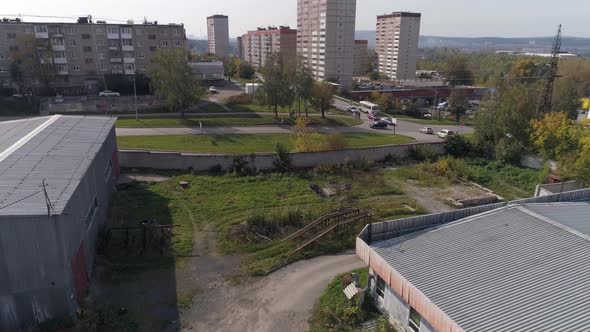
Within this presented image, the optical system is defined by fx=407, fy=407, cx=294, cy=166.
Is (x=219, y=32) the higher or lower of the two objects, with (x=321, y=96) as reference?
higher

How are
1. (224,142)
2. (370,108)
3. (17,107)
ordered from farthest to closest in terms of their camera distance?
(370,108), (17,107), (224,142)

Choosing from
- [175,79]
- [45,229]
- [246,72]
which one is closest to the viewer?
[45,229]

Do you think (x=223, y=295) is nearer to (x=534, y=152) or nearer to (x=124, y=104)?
(x=534, y=152)

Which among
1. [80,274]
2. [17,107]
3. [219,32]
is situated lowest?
[80,274]

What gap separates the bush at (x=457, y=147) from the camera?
33.8 m

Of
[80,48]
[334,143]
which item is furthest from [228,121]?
[80,48]

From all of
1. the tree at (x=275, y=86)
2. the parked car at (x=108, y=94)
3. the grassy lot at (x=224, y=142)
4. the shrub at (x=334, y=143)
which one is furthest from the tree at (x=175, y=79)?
the shrub at (x=334, y=143)

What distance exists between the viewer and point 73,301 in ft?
43.8

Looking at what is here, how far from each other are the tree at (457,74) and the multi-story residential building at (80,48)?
5573cm

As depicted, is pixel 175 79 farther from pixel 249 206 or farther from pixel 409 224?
pixel 409 224

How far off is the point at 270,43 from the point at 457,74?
147 ft

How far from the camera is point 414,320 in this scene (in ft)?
41.5

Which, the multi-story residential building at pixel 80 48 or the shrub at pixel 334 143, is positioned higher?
the multi-story residential building at pixel 80 48

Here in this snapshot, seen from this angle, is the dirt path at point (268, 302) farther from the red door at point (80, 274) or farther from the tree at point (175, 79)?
the tree at point (175, 79)
